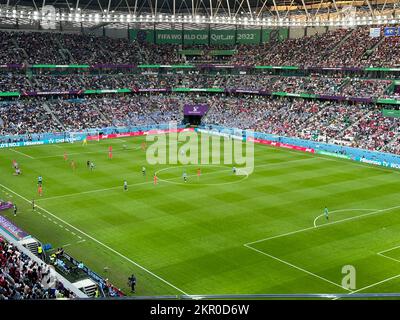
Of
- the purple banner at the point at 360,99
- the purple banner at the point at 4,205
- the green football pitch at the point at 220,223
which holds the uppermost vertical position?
the purple banner at the point at 360,99

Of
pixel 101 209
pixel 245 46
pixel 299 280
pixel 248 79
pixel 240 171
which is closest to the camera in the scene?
pixel 299 280

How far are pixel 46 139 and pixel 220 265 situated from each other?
161ft

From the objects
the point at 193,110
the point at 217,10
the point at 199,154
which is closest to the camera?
the point at 199,154

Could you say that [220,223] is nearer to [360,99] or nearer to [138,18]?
[360,99]

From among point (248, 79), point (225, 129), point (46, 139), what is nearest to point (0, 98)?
point (46, 139)

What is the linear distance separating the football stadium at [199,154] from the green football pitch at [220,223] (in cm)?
16

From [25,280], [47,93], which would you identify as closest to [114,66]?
[47,93]

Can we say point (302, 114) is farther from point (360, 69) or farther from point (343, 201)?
point (343, 201)

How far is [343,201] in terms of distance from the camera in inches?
1662

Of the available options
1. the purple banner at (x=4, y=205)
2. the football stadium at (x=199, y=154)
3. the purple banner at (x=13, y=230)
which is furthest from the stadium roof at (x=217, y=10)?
the purple banner at (x=13, y=230)

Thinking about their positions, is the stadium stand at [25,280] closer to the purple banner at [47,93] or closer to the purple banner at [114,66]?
the purple banner at [47,93]

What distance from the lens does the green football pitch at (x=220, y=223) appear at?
27594 millimetres

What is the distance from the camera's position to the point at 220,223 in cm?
3606

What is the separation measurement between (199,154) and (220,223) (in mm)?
28210
